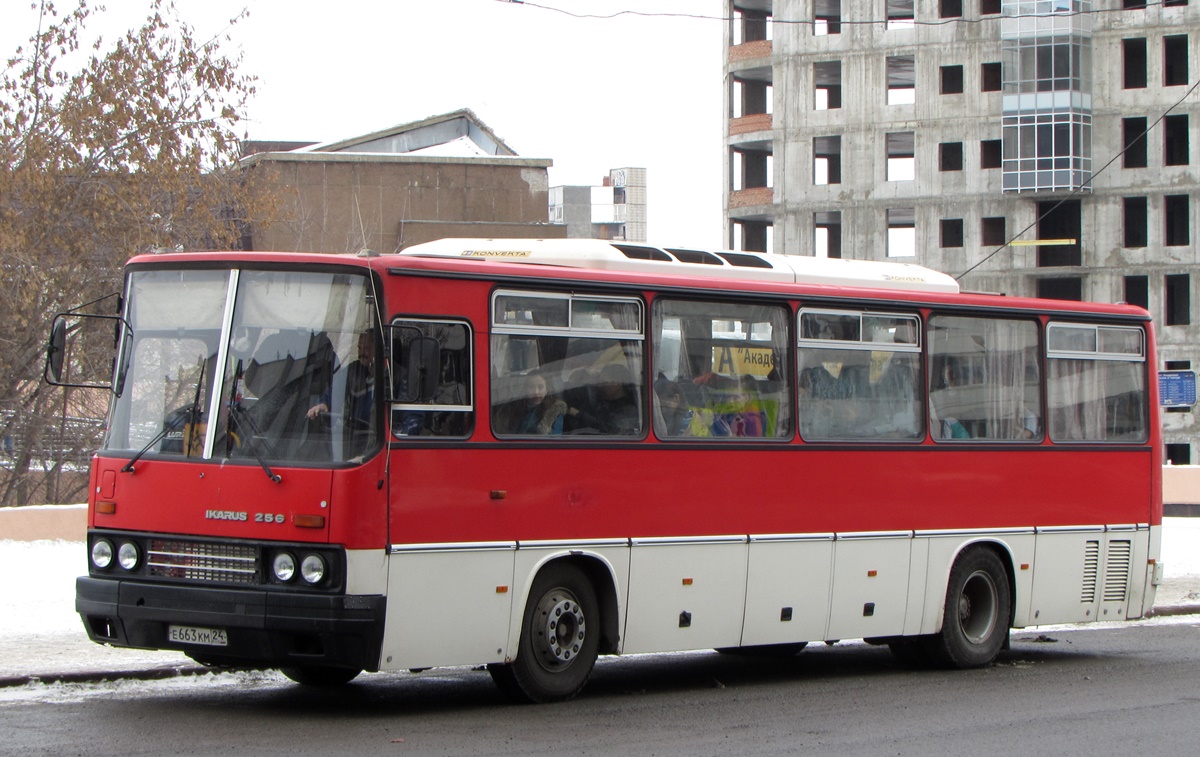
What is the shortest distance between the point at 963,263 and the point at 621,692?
5978 cm

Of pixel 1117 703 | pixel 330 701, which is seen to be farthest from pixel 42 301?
pixel 1117 703

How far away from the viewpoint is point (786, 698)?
12289mm

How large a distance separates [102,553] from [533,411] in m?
2.93

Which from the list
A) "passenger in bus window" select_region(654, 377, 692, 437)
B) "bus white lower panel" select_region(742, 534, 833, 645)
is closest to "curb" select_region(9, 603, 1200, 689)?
"passenger in bus window" select_region(654, 377, 692, 437)

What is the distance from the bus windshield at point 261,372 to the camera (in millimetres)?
10445

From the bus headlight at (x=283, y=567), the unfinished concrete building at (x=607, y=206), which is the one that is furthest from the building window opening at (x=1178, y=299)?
the unfinished concrete building at (x=607, y=206)

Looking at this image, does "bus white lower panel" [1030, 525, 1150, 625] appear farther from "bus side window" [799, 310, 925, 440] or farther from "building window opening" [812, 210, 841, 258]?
"building window opening" [812, 210, 841, 258]

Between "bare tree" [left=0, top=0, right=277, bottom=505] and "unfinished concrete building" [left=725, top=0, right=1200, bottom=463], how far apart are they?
4327cm

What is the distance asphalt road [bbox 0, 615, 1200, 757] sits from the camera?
9750 mm

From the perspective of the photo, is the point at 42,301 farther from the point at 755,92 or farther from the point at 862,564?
the point at 755,92

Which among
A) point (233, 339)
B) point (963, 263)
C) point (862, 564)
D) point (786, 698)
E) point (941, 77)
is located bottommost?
point (786, 698)

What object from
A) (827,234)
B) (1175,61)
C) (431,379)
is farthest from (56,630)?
(827,234)

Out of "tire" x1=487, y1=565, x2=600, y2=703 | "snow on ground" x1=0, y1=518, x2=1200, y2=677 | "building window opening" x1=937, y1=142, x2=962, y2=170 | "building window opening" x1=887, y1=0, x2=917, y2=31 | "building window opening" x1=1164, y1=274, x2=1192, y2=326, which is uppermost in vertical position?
"building window opening" x1=887, y1=0, x2=917, y2=31

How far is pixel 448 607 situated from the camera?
10.7 m
